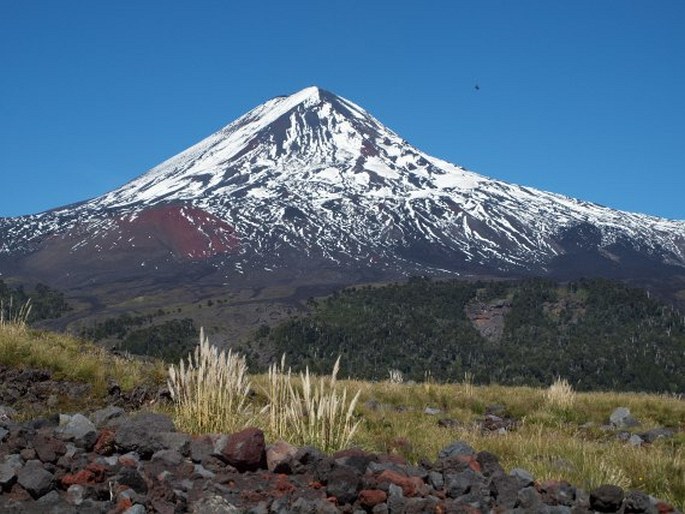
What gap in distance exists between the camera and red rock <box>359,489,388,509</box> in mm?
5148

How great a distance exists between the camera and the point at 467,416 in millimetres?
12430

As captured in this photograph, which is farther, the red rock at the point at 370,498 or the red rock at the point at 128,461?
the red rock at the point at 128,461

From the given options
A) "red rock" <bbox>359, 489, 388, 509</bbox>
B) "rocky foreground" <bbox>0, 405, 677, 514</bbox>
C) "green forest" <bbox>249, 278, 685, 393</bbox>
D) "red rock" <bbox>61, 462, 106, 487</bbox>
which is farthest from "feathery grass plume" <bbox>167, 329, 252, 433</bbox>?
"green forest" <bbox>249, 278, 685, 393</bbox>

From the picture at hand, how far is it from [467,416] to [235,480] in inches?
293

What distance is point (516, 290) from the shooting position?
600 feet

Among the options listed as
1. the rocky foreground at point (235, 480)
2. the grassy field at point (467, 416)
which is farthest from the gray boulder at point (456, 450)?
the grassy field at point (467, 416)

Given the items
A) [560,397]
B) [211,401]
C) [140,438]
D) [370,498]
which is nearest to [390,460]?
[370,498]

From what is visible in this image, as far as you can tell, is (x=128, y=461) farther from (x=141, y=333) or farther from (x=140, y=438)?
(x=141, y=333)

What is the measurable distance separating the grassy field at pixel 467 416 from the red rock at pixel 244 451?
941mm

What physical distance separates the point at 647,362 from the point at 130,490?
11577 cm

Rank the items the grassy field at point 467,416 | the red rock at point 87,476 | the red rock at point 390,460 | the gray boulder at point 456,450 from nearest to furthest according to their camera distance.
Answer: the red rock at point 87,476 < the red rock at point 390,460 < the gray boulder at point 456,450 < the grassy field at point 467,416

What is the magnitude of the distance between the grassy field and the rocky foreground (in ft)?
2.86

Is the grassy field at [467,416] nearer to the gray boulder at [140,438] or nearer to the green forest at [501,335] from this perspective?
the gray boulder at [140,438]

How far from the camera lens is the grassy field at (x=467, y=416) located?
6.85m
